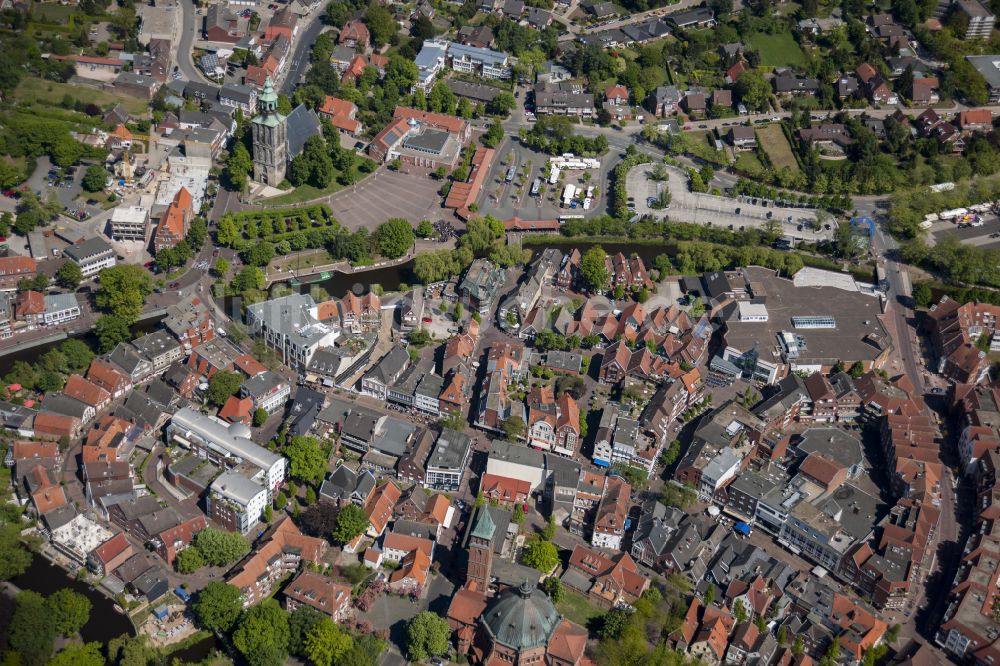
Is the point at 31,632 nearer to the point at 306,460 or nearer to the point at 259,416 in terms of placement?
the point at 306,460

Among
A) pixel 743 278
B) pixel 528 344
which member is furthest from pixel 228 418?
pixel 743 278

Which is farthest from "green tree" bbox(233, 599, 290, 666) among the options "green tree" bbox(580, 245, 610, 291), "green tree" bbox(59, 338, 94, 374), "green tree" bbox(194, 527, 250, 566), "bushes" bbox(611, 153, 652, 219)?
"bushes" bbox(611, 153, 652, 219)

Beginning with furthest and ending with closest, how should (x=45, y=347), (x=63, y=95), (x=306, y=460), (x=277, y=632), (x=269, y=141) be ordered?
(x=63, y=95), (x=269, y=141), (x=45, y=347), (x=306, y=460), (x=277, y=632)

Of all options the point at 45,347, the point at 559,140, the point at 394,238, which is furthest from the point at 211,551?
the point at 559,140

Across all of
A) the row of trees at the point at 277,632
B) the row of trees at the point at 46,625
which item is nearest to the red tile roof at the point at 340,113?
the row of trees at the point at 277,632

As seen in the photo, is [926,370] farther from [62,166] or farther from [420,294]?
[62,166]

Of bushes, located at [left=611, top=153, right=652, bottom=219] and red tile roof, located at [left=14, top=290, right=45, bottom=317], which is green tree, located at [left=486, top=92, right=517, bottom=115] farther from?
red tile roof, located at [left=14, top=290, right=45, bottom=317]
